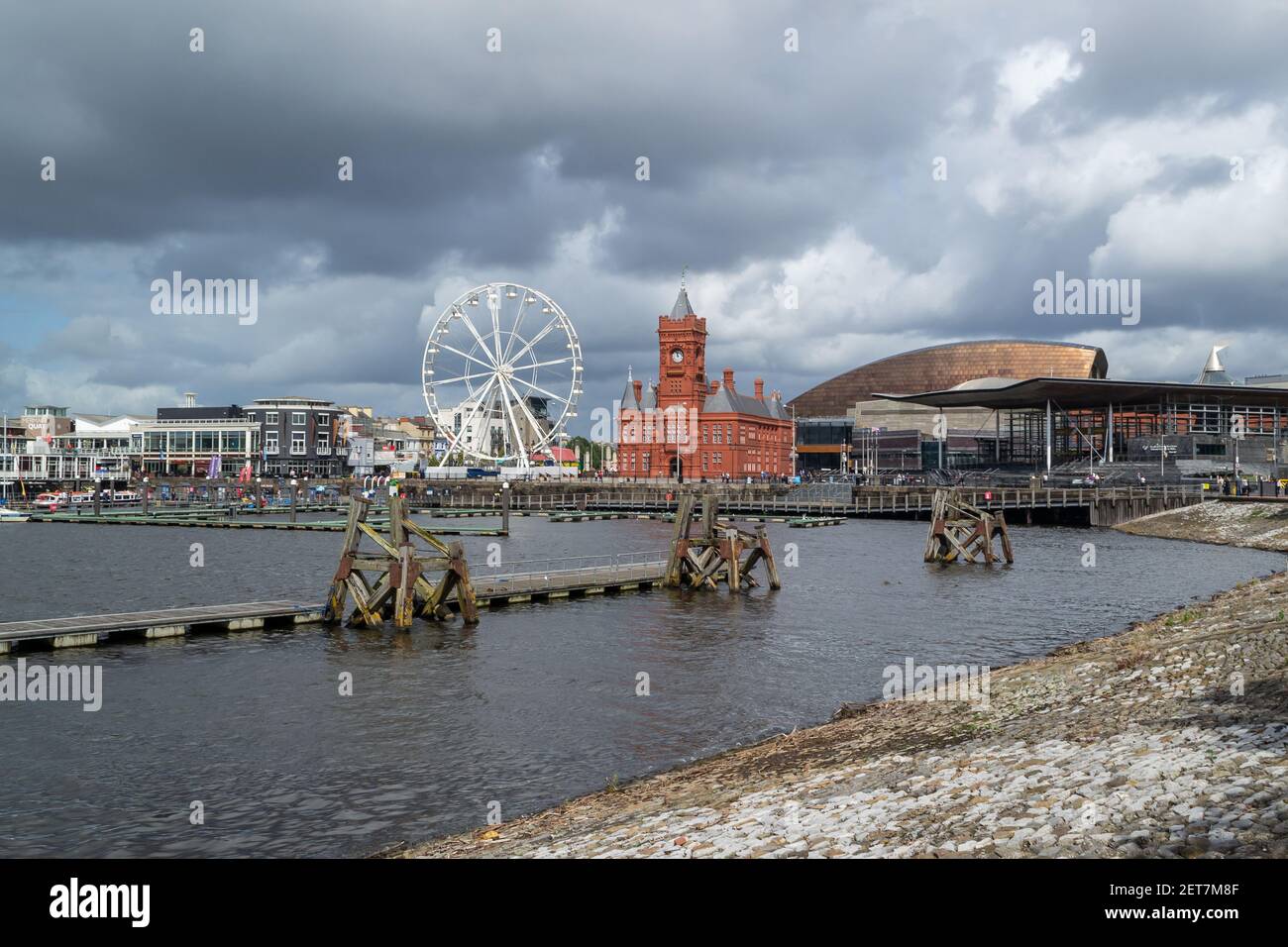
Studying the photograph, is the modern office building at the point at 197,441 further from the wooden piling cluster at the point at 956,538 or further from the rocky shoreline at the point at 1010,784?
the rocky shoreline at the point at 1010,784

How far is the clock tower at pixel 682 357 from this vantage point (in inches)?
5940

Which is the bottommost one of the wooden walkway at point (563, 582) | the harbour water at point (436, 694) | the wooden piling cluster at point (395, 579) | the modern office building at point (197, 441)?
the harbour water at point (436, 694)

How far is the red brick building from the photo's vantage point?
151 meters

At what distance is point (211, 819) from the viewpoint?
16.0m

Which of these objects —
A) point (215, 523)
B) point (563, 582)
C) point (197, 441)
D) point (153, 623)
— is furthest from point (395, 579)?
point (197, 441)

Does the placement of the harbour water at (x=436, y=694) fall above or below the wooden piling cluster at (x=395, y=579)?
below

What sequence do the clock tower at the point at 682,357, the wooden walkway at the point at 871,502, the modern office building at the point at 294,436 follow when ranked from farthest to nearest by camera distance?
the modern office building at the point at 294,436 → the clock tower at the point at 682,357 → the wooden walkway at the point at 871,502

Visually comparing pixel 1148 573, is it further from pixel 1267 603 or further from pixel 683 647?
pixel 683 647

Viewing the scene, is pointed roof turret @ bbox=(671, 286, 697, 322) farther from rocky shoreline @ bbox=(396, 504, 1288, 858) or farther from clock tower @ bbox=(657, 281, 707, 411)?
rocky shoreline @ bbox=(396, 504, 1288, 858)

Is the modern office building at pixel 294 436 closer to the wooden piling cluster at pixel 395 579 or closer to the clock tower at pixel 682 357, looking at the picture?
the clock tower at pixel 682 357

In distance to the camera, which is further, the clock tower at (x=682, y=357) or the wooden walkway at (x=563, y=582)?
the clock tower at (x=682, y=357)

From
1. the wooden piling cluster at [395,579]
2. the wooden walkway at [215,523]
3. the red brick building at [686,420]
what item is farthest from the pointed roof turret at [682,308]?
the wooden piling cluster at [395,579]

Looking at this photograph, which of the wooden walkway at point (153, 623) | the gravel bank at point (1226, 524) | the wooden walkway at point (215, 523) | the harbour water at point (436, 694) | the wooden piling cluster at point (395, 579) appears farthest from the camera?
the wooden walkway at point (215, 523)

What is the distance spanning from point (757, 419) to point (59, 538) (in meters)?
106
